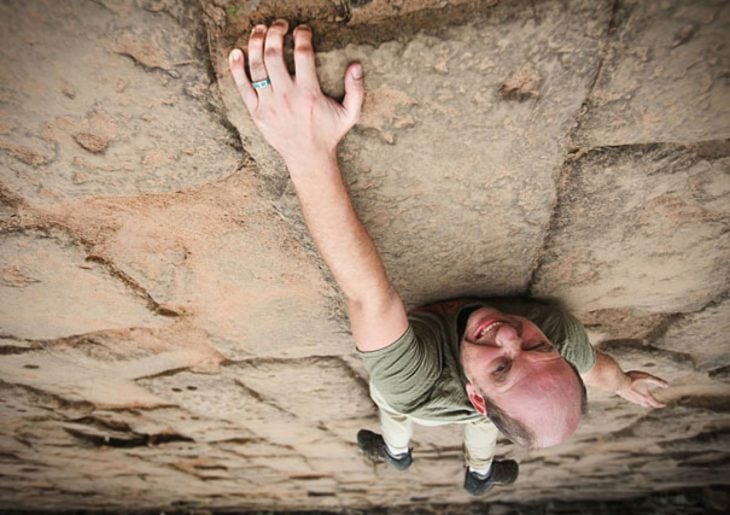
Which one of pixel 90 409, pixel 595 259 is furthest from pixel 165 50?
pixel 90 409

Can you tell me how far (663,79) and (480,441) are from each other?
1336mm

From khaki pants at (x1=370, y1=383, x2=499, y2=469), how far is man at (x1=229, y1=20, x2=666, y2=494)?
0.32 meters

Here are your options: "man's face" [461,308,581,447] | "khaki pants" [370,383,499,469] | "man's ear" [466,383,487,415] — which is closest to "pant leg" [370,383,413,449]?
"khaki pants" [370,383,499,469]

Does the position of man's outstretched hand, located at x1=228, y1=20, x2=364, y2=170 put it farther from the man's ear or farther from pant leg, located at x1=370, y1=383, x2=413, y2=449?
pant leg, located at x1=370, y1=383, x2=413, y2=449

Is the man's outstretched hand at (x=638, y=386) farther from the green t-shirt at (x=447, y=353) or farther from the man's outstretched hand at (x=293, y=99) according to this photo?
the man's outstretched hand at (x=293, y=99)

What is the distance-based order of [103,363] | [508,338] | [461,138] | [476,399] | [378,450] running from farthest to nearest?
[378,450]
[103,363]
[476,399]
[508,338]
[461,138]

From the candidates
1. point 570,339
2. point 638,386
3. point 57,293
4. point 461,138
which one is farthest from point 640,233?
point 57,293

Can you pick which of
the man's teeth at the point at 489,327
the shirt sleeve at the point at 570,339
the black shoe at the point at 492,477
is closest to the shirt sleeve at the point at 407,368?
the man's teeth at the point at 489,327

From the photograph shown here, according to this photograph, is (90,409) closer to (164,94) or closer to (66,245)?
(66,245)

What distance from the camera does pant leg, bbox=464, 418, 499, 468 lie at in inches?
63.7

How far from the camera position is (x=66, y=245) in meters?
1.07

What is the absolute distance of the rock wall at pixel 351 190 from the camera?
69cm

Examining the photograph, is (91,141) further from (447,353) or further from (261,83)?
(447,353)

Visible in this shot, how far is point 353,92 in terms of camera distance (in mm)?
740
